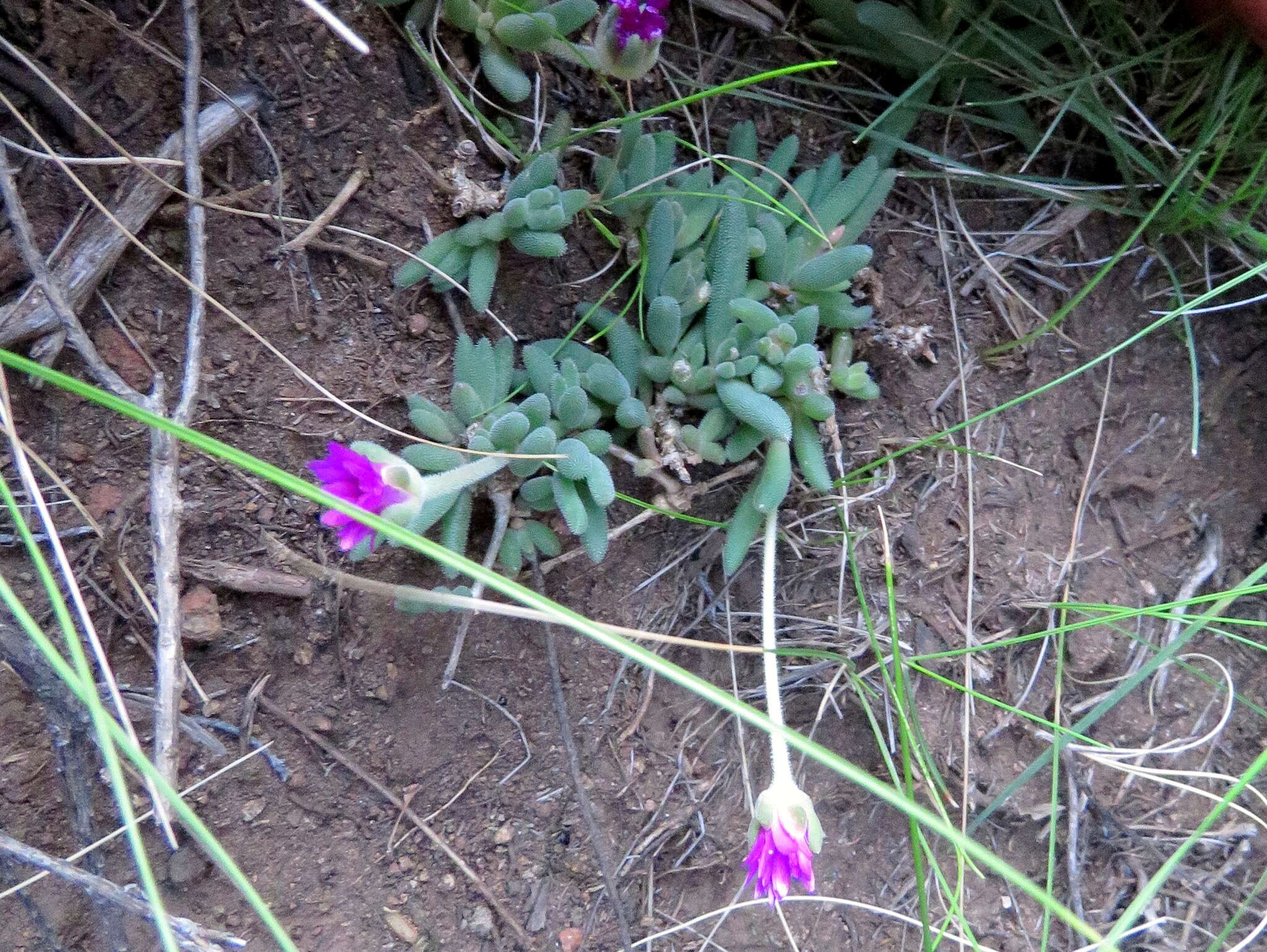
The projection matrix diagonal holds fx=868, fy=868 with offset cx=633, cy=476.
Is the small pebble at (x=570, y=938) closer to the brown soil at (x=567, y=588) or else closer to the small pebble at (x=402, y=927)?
the brown soil at (x=567, y=588)

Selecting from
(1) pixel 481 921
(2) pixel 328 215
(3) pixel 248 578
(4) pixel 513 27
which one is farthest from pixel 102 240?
(1) pixel 481 921

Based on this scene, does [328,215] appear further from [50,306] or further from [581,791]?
[581,791]

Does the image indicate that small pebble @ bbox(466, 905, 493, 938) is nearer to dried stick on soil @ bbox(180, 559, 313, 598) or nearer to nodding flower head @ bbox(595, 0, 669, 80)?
dried stick on soil @ bbox(180, 559, 313, 598)

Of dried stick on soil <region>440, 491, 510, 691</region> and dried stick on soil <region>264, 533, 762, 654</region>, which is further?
dried stick on soil <region>440, 491, 510, 691</region>

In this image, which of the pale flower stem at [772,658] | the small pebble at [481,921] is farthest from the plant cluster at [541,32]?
the small pebble at [481,921]

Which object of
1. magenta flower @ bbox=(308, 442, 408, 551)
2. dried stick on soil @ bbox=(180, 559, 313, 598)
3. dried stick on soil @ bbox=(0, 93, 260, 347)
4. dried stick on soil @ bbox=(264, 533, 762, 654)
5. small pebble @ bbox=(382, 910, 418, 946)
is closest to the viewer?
dried stick on soil @ bbox=(264, 533, 762, 654)

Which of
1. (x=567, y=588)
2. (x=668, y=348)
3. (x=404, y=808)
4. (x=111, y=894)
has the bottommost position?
(x=404, y=808)

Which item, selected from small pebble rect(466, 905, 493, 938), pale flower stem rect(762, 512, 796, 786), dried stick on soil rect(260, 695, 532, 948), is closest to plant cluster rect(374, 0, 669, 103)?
pale flower stem rect(762, 512, 796, 786)
